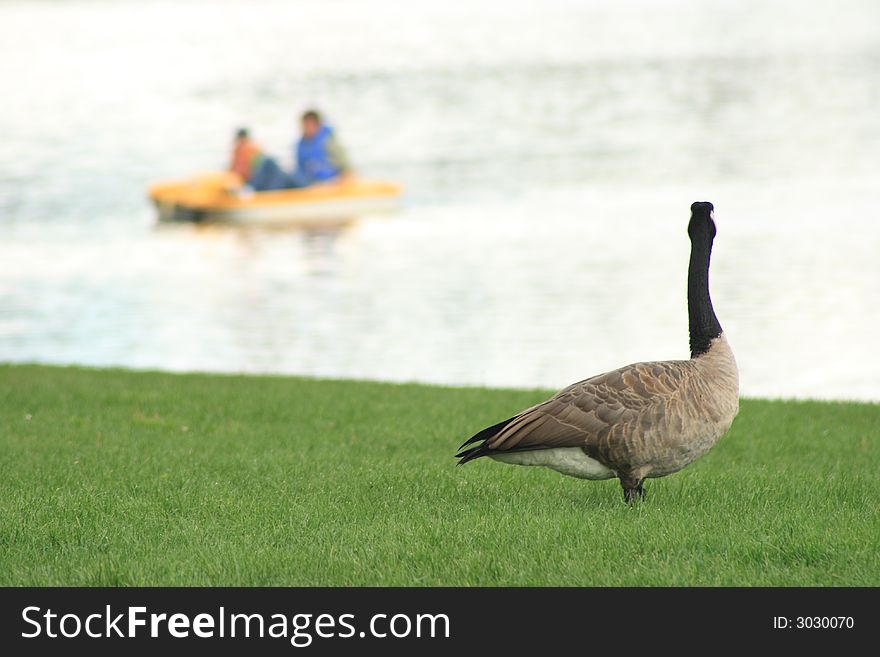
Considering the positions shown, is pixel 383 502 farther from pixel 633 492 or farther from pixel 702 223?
pixel 702 223

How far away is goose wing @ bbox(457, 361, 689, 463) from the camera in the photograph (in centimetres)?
761

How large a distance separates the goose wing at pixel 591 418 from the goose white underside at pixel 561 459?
2.7 inches

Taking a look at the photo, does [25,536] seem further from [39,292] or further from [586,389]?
[39,292]

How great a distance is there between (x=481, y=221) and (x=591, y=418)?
25.5 m

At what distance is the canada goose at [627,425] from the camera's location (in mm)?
7598

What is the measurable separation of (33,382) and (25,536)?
6.52 metres

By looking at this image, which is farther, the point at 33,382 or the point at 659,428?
the point at 33,382

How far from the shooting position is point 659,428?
24.8 feet

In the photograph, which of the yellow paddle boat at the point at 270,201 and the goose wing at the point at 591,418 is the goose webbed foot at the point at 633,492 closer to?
the goose wing at the point at 591,418

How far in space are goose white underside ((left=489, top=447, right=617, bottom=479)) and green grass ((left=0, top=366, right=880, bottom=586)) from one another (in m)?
0.28
